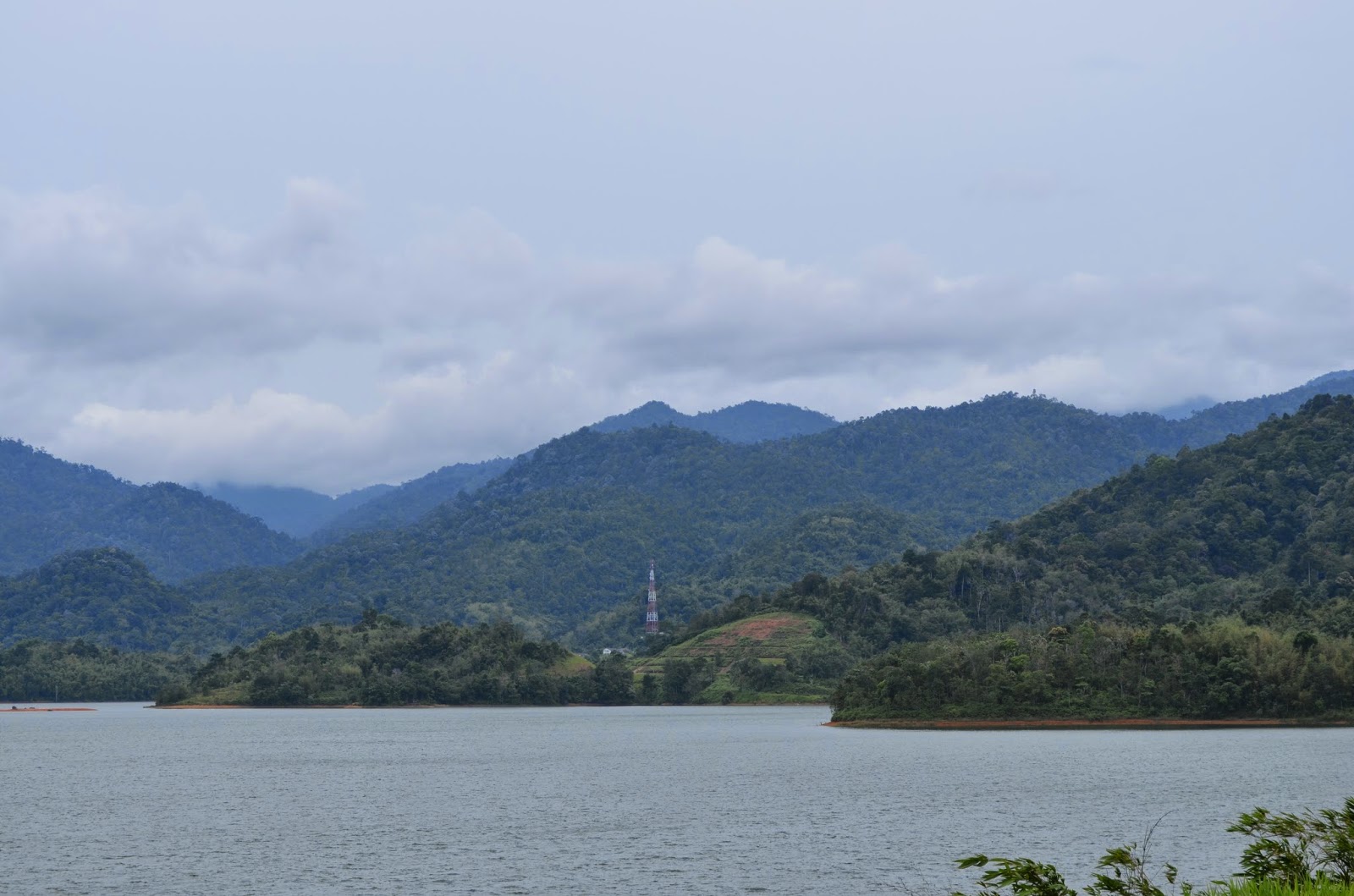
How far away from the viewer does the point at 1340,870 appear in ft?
96.7

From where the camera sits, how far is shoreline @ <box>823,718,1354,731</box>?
129500 mm

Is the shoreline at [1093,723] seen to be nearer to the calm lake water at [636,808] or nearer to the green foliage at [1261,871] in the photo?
the calm lake water at [636,808]

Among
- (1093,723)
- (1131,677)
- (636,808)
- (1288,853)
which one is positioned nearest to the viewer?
(1288,853)

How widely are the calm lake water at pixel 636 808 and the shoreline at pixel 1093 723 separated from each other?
201 centimetres

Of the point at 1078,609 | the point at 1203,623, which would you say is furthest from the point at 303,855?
the point at 1078,609

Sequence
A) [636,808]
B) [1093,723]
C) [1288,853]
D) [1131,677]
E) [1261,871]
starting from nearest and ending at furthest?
[1261,871], [1288,853], [636,808], [1131,677], [1093,723]

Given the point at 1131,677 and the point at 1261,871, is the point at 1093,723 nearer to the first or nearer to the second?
the point at 1131,677

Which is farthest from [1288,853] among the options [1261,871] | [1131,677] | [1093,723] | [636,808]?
[1093,723]

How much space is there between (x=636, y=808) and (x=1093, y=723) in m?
71.6

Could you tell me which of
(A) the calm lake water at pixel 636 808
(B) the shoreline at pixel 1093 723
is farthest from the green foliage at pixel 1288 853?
(B) the shoreline at pixel 1093 723

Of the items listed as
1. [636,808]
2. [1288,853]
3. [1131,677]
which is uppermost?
[1131,677]

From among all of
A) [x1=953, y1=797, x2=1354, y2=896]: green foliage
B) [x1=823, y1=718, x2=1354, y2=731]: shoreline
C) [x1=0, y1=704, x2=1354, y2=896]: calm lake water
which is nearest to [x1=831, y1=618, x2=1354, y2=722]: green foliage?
[x1=823, y1=718, x2=1354, y2=731]: shoreline

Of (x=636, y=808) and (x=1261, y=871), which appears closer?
(x=1261, y=871)

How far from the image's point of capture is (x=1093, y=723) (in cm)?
13288
